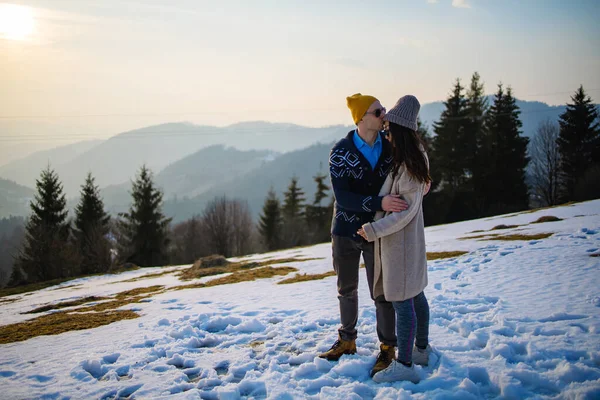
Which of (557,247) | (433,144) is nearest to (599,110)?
(433,144)

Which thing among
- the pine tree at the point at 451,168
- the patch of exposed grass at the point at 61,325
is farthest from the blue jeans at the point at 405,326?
the pine tree at the point at 451,168

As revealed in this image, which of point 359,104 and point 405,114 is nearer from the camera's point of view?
point 405,114

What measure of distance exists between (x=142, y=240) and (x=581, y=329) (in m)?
41.8

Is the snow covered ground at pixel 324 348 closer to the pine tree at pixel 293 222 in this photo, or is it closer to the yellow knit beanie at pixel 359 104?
the yellow knit beanie at pixel 359 104

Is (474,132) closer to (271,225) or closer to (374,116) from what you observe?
(271,225)

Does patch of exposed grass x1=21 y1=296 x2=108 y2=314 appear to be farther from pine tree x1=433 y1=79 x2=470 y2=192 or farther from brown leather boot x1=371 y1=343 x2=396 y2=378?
pine tree x1=433 y1=79 x2=470 y2=192

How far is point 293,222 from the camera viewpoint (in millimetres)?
52000

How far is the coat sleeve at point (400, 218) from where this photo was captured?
337 centimetres

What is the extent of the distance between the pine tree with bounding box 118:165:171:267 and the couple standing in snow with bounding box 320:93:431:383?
40356 mm

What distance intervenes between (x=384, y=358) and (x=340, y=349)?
519mm

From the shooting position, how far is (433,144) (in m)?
44.4

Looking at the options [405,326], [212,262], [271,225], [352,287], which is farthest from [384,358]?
[271,225]

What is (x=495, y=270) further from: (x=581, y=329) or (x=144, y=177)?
(x=144, y=177)

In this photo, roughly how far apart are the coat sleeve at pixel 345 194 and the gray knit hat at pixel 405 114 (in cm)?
63
